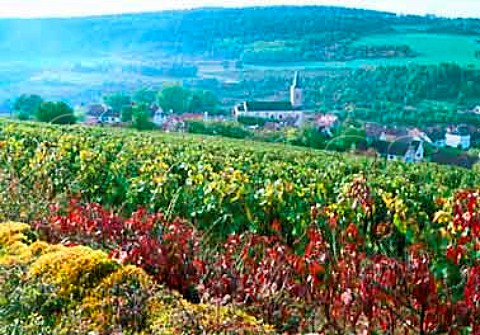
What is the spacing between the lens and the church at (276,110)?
4403cm

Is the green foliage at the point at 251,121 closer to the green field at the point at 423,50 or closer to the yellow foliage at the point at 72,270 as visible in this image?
the green field at the point at 423,50

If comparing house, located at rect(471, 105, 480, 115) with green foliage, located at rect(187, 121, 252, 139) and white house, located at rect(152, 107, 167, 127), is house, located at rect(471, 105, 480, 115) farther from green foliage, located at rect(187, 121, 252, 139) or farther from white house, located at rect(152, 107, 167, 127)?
white house, located at rect(152, 107, 167, 127)

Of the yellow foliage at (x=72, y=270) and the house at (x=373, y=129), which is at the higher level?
the yellow foliage at (x=72, y=270)

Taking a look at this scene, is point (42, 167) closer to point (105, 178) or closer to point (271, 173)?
point (105, 178)

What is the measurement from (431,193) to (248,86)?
143ft

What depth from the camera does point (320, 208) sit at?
5.89 m

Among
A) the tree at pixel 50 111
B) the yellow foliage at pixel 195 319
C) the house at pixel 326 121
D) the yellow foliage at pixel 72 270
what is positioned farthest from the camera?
the house at pixel 326 121

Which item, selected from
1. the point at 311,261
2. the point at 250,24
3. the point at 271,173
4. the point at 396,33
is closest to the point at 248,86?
the point at 250,24

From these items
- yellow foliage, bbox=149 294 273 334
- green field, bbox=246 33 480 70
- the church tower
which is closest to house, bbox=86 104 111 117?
the church tower

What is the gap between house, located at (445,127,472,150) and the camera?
1411 inches

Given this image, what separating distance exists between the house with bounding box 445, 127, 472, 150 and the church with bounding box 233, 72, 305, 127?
8.97 meters

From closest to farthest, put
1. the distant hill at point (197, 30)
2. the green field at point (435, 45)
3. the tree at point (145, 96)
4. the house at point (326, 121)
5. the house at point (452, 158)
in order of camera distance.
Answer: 1. the house at point (452, 158)
2. the house at point (326, 121)
3. the green field at point (435, 45)
4. the tree at point (145, 96)
5. the distant hill at point (197, 30)

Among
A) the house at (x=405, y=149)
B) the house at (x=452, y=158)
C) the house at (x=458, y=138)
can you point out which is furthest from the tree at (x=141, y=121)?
the house at (x=458, y=138)

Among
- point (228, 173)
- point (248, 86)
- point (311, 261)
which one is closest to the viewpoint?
point (311, 261)
